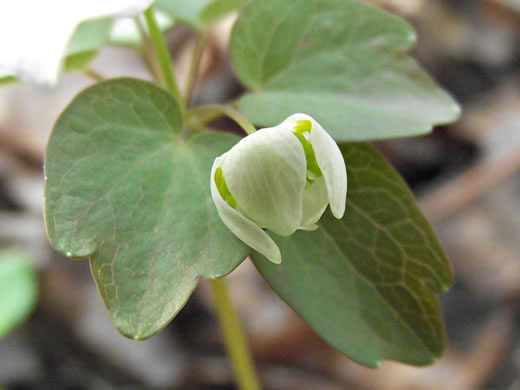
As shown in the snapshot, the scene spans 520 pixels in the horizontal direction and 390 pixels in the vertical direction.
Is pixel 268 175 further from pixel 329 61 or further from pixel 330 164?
pixel 329 61

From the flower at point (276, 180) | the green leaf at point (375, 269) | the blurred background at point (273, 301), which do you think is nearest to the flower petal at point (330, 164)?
the flower at point (276, 180)

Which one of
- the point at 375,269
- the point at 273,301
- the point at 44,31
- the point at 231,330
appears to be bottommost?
the point at 273,301

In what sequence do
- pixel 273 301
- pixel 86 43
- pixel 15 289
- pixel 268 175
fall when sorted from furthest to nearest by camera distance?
pixel 273 301 < pixel 15 289 < pixel 86 43 < pixel 268 175

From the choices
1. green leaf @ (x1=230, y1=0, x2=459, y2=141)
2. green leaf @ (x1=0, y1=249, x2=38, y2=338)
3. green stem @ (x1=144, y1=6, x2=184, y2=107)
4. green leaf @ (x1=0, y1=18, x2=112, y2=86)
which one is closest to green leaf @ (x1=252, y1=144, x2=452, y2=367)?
green leaf @ (x1=230, y1=0, x2=459, y2=141)

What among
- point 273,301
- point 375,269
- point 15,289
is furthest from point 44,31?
point 273,301

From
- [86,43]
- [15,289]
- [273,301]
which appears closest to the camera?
[86,43]

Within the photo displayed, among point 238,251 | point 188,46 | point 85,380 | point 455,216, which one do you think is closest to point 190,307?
point 85,380

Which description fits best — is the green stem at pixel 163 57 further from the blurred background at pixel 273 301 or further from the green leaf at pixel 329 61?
the blurred background at pixel 273 301
